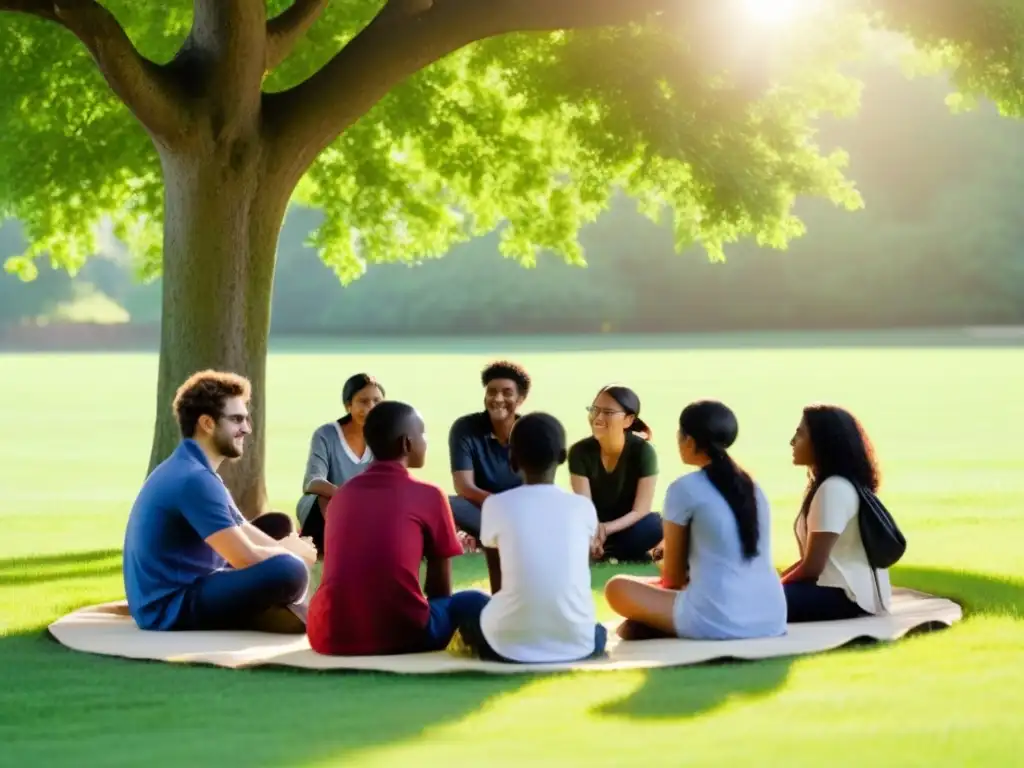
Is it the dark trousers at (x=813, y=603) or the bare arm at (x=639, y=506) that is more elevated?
the bare arm at (x=639, y=506)

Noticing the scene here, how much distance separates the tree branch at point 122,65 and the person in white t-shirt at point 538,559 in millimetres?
6048

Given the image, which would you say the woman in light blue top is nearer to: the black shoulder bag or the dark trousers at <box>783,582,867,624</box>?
the dark trousers at <box>783,582,867,624</box>

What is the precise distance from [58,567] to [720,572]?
21.2 feet

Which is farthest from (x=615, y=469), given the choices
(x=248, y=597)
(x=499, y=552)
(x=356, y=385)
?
(x=499, y=552)

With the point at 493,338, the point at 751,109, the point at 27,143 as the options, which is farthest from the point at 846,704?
the point at 493,338

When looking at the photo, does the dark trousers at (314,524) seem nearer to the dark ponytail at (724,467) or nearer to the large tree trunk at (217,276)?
the large tree trunk at (217,276)

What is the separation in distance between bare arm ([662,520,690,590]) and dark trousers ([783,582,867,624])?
0.78 meters

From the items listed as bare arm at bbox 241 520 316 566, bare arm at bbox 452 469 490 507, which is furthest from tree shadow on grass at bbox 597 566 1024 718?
bare arm at bbox 452 469 490 507

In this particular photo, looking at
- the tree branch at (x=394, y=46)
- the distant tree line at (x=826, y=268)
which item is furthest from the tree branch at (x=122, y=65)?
the distant tree line at (x=826, y=268)

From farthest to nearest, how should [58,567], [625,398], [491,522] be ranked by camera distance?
1. [58,567]
2. [625,398]
3. [491,522]

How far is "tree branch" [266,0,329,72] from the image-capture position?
14445 mm

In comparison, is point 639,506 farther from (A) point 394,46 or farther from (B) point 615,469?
(A) point 394,46

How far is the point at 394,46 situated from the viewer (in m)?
14.0

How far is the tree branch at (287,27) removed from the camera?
569 inches
